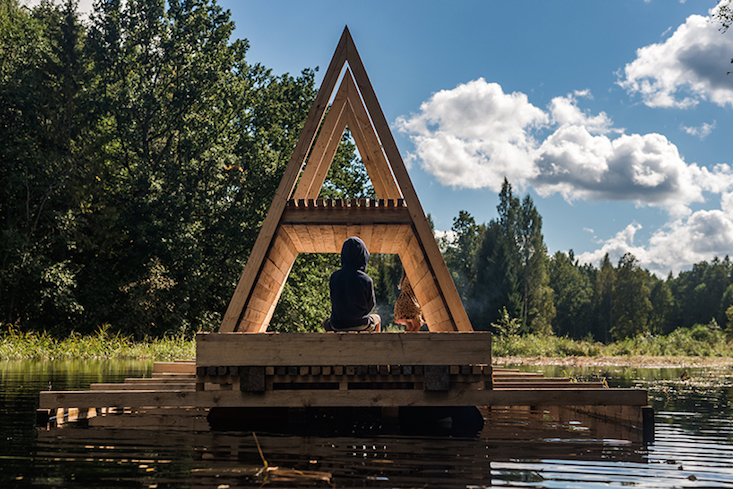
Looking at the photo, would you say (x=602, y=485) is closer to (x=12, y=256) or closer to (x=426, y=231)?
(x=426, y=231)

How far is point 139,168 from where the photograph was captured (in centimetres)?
2803

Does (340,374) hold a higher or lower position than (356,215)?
lower

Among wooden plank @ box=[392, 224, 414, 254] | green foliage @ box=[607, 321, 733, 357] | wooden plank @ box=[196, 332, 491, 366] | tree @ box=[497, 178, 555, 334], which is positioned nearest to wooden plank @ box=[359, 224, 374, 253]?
wooden plank @ box=[392, 224, 414, 254]

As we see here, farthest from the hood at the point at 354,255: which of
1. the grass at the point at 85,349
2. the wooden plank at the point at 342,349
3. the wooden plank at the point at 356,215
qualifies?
the grass at the point at 85,349

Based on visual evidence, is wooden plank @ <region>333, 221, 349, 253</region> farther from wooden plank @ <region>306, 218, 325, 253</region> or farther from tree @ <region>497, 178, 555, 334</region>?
tree @ <region>497, 178, 555, 334</region>

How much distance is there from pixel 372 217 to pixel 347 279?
1.34 m

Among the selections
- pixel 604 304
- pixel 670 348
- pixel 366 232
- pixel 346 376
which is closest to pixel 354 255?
pixel 346 376

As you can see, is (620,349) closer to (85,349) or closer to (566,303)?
(85,349)

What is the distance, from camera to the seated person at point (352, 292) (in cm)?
744

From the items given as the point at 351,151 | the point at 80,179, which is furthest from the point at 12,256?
the point at 351,151

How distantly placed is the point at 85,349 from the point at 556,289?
230 feet

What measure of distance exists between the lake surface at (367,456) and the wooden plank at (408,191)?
1644 millimetres

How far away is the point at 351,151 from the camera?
108 ft

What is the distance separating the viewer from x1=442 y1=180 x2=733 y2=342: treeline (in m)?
53.9
